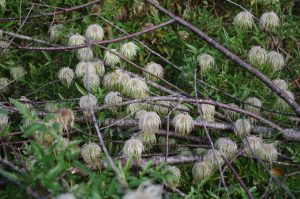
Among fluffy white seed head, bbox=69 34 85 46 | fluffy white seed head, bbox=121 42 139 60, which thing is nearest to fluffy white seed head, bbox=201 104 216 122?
fluffy white seed head, bbox=121 42 139 60

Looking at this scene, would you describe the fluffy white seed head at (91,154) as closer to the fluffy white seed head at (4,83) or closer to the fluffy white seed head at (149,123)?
the fluffy white seed head at (149,123)

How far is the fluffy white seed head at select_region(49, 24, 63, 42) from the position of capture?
10.9 ft

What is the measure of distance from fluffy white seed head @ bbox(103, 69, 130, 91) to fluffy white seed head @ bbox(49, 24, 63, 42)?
62cm

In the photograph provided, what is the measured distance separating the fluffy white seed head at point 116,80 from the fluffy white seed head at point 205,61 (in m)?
0.50

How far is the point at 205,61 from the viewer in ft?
9.89

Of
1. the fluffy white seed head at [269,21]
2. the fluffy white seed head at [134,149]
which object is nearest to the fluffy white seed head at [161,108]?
the fluffy white seed head at [134,149]

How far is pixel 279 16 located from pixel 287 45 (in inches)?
12.2

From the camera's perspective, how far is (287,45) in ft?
12.1

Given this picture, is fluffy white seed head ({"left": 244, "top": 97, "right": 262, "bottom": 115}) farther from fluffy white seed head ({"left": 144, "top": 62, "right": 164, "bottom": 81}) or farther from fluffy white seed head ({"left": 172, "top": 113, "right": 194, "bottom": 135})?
fluffy white seed head ({"left": 144, "top": 62, "right": 164, "bottom": 81})

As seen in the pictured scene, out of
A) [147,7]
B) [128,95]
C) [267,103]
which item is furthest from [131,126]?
[147,7]

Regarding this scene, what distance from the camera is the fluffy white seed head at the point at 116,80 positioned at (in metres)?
2.82

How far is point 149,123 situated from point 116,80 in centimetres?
47

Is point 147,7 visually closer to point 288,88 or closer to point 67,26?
point 67,26

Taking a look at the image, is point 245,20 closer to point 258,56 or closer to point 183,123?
point 258,56
